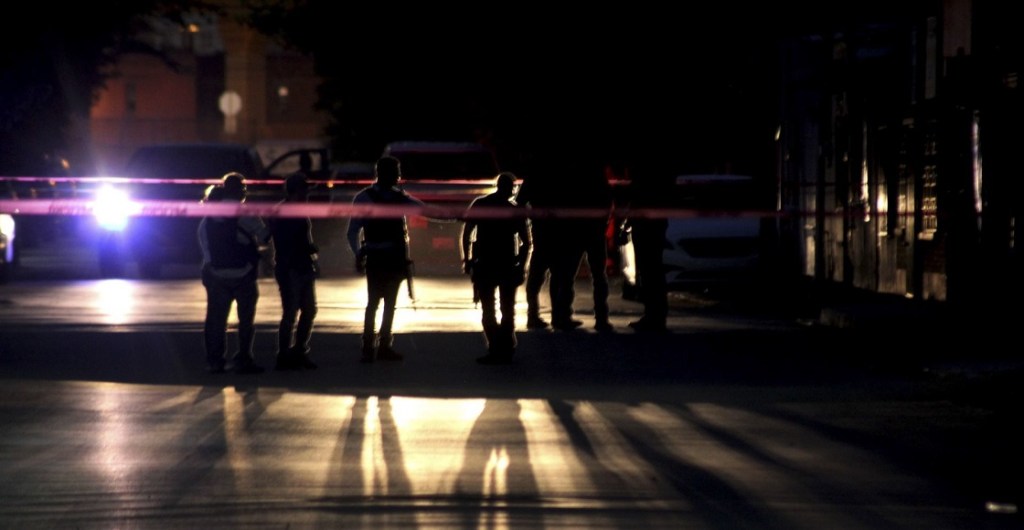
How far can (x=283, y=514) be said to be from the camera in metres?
9.24

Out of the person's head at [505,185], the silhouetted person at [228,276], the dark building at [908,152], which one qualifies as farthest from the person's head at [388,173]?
the dark building at [908,152]

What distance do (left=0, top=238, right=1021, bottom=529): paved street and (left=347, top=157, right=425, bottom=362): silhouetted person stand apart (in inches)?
10.9

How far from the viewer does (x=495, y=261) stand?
1688 cm

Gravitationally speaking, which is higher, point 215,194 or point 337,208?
point 215,194

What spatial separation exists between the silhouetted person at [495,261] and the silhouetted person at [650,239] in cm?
293

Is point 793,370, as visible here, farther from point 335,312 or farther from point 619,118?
point 619,118

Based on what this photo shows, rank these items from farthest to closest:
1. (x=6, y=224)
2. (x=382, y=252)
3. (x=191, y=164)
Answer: (x=191, y=164) < (x=6, y=224) < (x=382, y=252)

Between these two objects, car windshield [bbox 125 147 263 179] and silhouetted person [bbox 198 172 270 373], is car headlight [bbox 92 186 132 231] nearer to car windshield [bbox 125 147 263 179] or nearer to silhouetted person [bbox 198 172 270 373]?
car windshield [bbox 125 147 263 179]

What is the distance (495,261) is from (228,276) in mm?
2258

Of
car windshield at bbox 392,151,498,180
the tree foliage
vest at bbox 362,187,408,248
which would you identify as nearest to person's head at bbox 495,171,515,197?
vest at bbox 362,187,408,248

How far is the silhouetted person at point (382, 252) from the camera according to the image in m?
16.5

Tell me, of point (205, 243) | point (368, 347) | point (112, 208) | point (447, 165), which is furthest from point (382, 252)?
point (447, 165)

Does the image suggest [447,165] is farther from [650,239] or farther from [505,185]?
[505,185]

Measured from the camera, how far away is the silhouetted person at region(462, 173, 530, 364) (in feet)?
54.1
